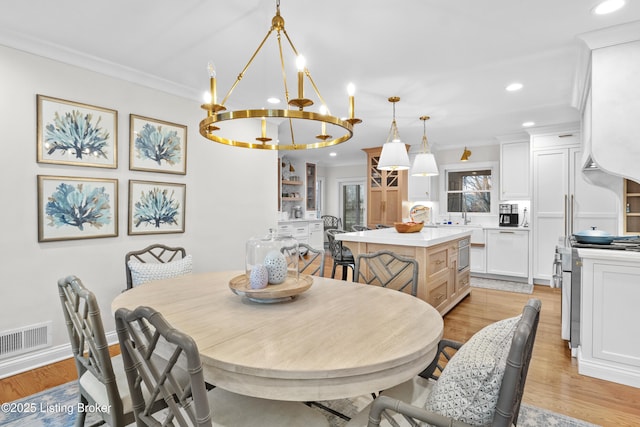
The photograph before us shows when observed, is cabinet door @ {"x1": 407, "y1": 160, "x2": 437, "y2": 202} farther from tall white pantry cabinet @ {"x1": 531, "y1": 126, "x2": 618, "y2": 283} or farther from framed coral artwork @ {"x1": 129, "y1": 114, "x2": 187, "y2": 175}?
framed coral artwork @ {"x1": 129, "y1": 114, "x2": 187, "y2": 175}

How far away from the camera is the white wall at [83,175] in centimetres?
239

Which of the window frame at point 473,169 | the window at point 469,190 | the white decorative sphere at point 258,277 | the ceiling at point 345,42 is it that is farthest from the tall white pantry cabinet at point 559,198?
the white decorative sphere at point 258,277

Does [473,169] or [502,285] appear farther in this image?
[473,169]

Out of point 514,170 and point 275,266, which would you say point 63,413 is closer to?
point 275,266

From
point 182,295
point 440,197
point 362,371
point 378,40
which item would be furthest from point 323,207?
point 362,371

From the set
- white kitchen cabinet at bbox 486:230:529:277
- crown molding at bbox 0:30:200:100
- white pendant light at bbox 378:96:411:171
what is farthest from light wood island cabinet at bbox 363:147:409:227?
crown molding at bbox 0:30:200:100

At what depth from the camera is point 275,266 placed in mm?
1782

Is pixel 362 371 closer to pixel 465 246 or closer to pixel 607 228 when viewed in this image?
pixel 465 246

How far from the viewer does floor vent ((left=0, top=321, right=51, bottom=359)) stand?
2.37 m

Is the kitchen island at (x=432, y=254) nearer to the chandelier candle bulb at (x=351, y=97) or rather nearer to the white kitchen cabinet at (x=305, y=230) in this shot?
the chandelier candle bulb at (x=351, y=97)

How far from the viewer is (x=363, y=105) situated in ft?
13.0

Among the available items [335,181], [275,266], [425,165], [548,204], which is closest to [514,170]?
[548,204]

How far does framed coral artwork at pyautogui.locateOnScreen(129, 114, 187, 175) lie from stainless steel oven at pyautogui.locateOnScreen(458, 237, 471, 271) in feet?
10.8

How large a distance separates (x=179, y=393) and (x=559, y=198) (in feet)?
18.6
